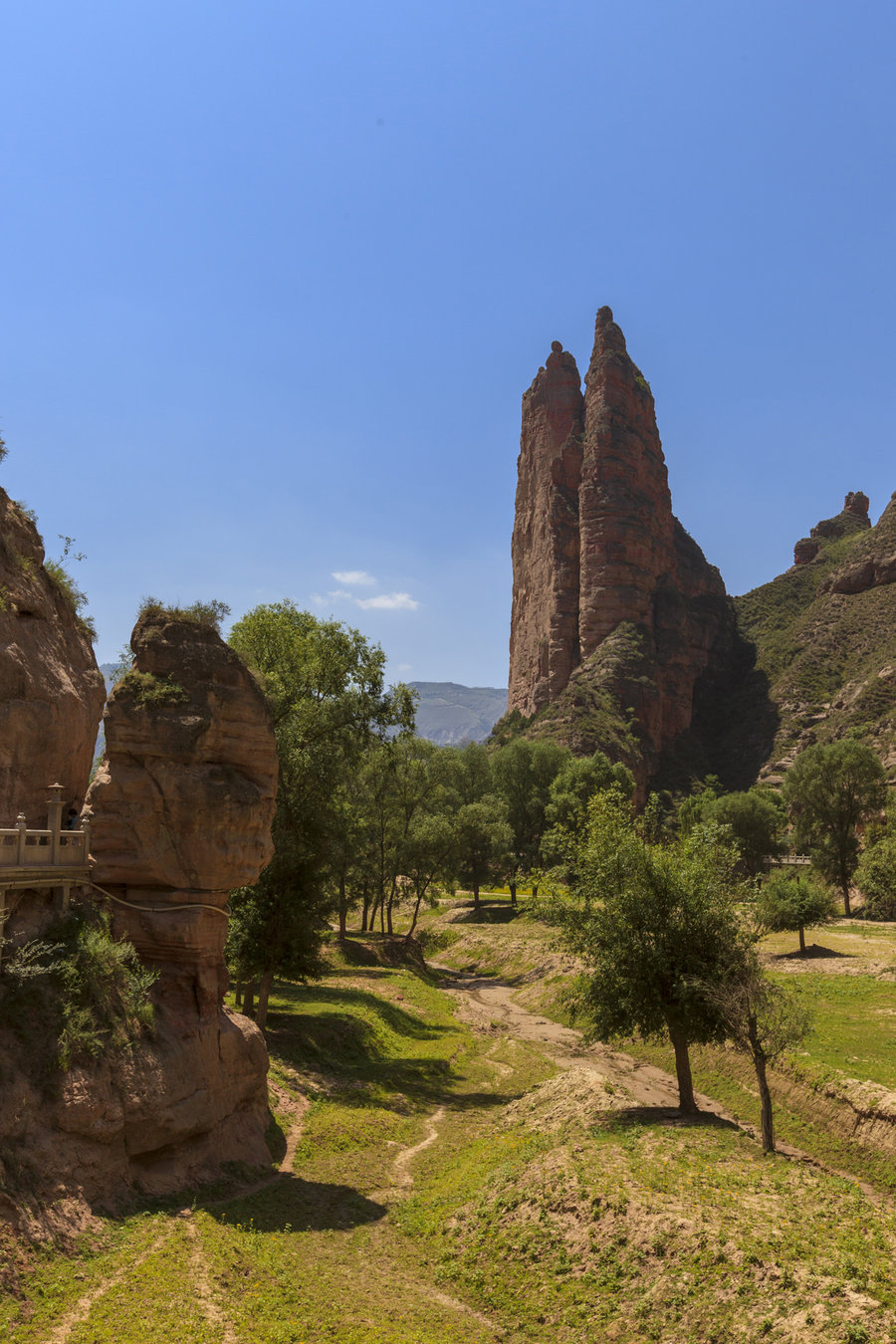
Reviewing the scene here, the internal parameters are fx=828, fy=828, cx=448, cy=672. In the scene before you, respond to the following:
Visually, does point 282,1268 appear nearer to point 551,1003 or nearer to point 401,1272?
point 401,1272

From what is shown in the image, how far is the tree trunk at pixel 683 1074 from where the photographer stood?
84.1 ft

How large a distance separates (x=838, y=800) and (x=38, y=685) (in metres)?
76.3

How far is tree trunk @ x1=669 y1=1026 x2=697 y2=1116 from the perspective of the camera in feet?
84.1

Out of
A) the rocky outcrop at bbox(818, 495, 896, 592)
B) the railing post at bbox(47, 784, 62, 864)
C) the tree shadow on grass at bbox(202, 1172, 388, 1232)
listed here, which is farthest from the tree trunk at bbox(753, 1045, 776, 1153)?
the rocky outcrop at bbox(818, 495, 896, 592)

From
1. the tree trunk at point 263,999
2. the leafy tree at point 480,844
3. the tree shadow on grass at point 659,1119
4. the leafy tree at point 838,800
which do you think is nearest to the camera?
the tree shadow on grass at point 659,1119

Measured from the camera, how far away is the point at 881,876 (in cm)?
5866

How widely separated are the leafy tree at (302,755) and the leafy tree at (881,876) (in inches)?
1588

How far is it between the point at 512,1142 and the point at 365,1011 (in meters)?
16.0

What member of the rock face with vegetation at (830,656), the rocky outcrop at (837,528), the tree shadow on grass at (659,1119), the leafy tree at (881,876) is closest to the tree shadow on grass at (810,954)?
the leafy tree at (881,876)

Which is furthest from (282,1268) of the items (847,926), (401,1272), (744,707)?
(744,707)

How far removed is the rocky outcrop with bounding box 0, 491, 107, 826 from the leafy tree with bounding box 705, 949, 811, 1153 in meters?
17.9

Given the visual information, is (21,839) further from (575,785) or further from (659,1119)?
(575,785)

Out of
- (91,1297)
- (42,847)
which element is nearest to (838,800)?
(42,847)

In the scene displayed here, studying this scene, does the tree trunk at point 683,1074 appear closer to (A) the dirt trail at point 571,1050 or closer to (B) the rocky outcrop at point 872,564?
(A) the dirt trail at point 571,1050
